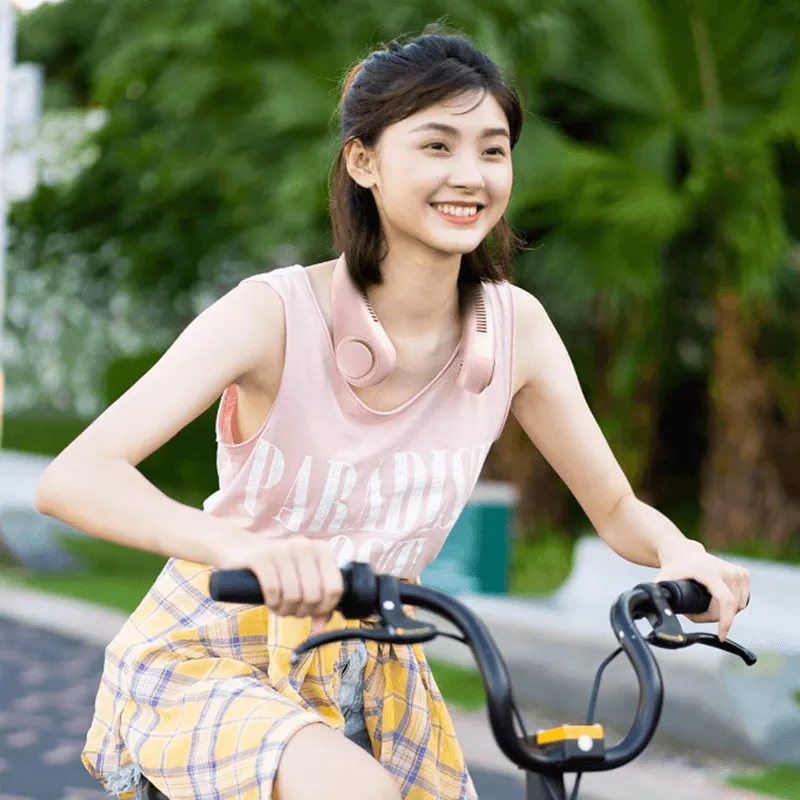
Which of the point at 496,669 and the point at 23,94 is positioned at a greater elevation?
the point at 23,94

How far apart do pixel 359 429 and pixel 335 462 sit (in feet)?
0.18

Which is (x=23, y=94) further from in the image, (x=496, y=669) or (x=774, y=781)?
(x=496, y=669)

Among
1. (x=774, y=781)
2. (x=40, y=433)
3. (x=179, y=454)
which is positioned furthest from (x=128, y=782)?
(x=40, y=433)

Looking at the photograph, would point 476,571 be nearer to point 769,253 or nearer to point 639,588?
point 769,253

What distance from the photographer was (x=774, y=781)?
4797mm

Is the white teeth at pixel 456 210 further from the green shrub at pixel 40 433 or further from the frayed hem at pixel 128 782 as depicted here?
the green shrub at pixel 40 433

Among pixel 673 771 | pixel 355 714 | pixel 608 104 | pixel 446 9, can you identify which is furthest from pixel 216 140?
pixel 355 714

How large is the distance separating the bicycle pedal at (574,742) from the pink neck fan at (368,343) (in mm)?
547

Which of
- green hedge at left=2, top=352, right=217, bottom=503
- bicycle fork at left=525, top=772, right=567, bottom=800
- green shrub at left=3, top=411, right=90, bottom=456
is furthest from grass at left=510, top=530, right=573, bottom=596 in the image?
green shrub at left=3, top=411, right=90, bottom=456

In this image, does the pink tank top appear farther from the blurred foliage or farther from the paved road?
the blurred foliage

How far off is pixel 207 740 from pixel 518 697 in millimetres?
4199

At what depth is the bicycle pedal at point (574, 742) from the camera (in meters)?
1.50

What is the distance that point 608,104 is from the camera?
8.72 meters

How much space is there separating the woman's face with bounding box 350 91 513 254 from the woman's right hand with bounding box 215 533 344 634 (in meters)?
0.53
